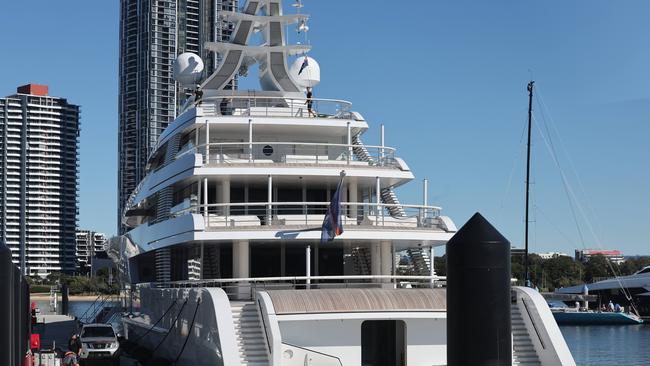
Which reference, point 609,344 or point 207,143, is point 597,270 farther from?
point 207,143

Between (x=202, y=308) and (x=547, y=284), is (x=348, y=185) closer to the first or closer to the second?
(x=202, y=308)

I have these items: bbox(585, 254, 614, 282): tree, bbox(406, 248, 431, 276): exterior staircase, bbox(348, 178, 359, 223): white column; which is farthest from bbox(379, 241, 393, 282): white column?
bbox(585, 254, 614, 282): tree

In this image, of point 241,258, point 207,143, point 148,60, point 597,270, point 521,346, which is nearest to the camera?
point 521,346

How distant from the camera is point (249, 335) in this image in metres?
20.1

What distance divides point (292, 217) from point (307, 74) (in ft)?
28.6

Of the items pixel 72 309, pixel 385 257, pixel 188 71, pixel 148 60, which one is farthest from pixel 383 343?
pixel 148 60

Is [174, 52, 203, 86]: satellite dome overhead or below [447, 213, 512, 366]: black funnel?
overhead

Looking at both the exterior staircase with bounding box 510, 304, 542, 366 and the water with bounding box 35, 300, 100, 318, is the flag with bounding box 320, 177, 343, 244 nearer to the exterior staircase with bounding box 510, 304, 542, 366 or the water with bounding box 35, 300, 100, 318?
the exterior staircase with bounding box 510, 304, 542, 366

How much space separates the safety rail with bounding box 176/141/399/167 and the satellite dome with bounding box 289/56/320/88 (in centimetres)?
475

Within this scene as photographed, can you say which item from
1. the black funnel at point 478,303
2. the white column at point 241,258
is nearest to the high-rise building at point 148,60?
the white column at point 241,258

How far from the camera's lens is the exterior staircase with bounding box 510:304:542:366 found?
67.0 feet

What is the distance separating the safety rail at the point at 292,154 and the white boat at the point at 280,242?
6 centimetres

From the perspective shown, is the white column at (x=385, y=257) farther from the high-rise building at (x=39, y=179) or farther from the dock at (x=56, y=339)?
the high-rise building at (x=39, y=179)

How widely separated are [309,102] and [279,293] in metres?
11.4
